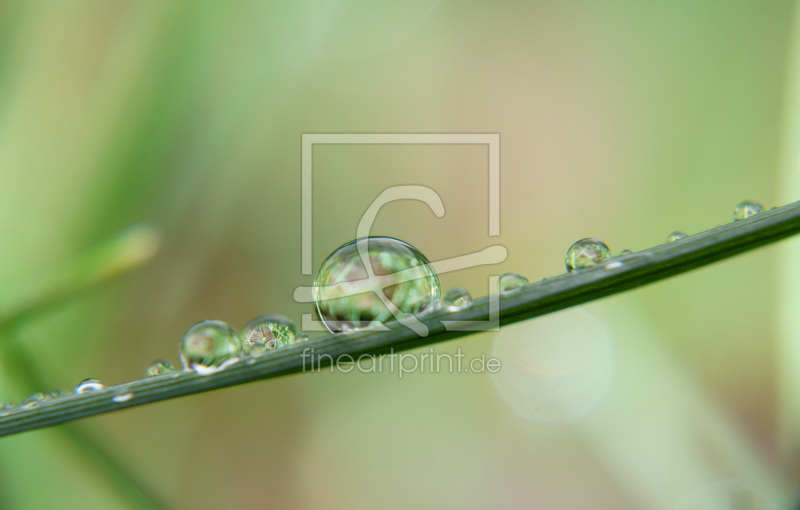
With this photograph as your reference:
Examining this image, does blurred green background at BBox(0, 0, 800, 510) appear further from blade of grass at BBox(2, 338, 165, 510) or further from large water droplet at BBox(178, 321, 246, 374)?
large water droplet at BBox(178, 321, 246, 374)

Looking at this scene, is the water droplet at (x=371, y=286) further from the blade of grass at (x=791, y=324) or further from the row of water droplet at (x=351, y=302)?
the blade of grass at (x=791, y=324)

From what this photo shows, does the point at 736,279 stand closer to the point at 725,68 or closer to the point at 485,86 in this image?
the point at 725,68

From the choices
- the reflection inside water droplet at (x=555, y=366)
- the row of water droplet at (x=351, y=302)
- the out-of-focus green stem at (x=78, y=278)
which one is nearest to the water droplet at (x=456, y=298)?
the row of water droplet at (x=351, y=302)

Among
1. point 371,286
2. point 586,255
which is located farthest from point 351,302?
point 586,255

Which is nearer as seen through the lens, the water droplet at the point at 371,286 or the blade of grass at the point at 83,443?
the water droplet at the point at 371,286

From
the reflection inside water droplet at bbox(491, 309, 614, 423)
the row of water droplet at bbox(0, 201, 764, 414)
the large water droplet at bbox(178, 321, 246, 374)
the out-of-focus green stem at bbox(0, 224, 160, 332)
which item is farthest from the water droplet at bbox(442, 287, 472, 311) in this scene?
the reflection inside water droplet at bbox(491, 309, 614, 423)
